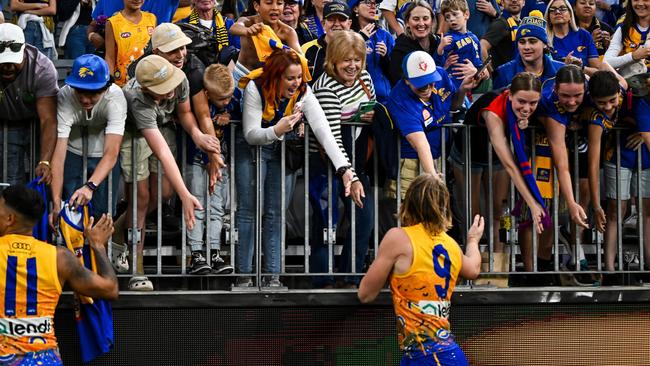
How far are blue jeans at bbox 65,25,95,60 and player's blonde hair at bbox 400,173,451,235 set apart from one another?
577 cm

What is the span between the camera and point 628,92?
9844 mm

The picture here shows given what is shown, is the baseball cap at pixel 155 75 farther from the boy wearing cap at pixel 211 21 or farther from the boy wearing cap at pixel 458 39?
the boy wearing cap at pixel 458 39

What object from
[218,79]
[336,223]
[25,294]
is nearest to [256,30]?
[218,79]

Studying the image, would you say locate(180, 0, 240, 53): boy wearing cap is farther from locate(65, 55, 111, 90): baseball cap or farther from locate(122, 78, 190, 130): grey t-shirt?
locate(65, 55, 111, 90): baseball cap

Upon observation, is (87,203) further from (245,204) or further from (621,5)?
(621,5)

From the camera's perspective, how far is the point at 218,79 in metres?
9.20

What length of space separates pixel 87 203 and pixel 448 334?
271cm

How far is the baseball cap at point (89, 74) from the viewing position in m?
8.65

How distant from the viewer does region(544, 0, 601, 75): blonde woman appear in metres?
11.5

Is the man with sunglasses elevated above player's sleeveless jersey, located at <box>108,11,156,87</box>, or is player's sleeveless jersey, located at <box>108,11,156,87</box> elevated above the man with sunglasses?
player's sleeveless jersey, located at <box>108,11,156,87</box>

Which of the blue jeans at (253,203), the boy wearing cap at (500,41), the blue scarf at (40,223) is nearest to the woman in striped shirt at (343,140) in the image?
the blue jeans at (253,203)

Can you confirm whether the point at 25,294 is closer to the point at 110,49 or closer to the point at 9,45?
the point at 9,45

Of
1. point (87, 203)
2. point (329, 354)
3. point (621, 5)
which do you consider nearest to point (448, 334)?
point (329, 354)

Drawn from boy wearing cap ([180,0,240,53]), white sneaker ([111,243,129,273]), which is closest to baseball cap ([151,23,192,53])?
white sneaker ([111,243,129,273])
